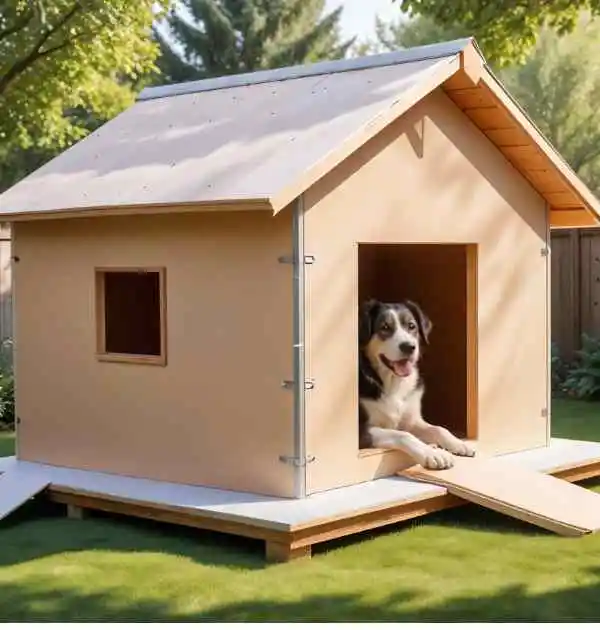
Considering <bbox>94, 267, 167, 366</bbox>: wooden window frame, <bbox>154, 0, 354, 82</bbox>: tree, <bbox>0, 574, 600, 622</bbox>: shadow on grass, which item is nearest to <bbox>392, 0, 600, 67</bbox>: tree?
<bbox>94, 267, 167, 366</bbox>: wooden window frame

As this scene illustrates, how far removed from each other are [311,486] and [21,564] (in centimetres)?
165

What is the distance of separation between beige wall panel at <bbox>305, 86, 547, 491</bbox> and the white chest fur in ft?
1.17

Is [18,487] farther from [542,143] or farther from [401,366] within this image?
[542,143]

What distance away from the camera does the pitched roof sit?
7.20m

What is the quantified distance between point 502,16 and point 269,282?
10.6 meters

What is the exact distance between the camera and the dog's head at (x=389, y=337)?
8.19 meters

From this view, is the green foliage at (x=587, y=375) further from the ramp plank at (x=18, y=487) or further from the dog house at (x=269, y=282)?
the ramp plank at (x=18, y=487)

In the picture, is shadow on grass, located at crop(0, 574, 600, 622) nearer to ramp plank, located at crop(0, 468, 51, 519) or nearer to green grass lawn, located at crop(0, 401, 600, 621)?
green grass lawn, located at crop(0, 401, 600, 621)

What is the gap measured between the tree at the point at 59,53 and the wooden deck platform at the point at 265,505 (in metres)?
10.4

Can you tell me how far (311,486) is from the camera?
23.6 feet

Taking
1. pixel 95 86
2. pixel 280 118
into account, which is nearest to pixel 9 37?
pixel 95 86

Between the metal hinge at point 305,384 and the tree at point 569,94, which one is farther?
the tree at point 569,94

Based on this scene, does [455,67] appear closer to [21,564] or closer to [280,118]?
[280,118]

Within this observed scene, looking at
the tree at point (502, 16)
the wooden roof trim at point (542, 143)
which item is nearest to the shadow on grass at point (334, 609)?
the wooden roof trim at point (542, 143)
